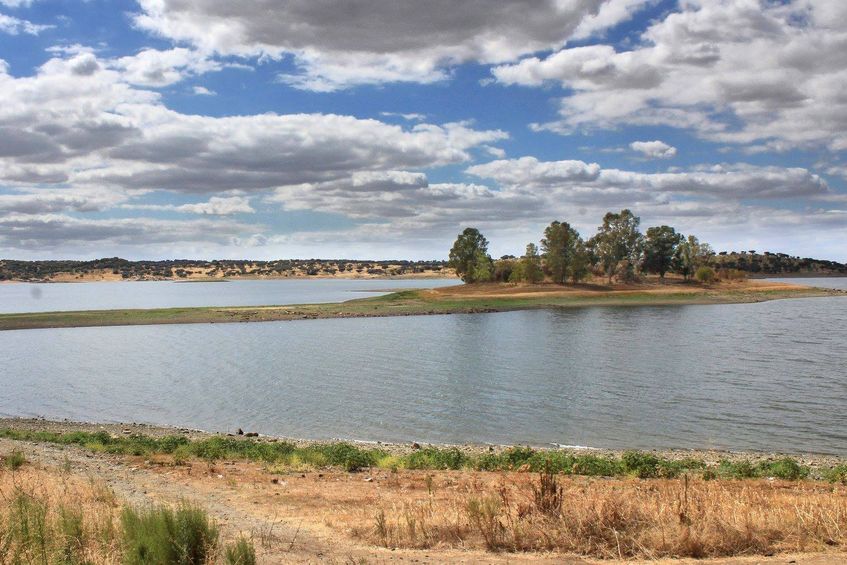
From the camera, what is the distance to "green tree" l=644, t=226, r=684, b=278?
146 metres

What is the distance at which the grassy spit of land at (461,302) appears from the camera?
83188mm

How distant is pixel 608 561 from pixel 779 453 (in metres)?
15.6

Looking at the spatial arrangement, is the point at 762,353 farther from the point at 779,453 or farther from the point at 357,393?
the point at 357,393

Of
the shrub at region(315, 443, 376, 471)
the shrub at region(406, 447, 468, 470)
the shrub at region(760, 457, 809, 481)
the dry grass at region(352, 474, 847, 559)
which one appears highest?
the dry grass at region(352, 474, 847, 559)

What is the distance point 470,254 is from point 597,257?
1156 inches

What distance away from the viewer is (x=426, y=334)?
6606cm

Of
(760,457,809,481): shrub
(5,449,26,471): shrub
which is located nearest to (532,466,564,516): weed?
(760,457,809,481): shrub

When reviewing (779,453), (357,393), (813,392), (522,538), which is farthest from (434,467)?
(813,392)

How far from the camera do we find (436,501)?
1341 cm

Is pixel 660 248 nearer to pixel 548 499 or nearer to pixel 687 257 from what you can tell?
pixel 687 257

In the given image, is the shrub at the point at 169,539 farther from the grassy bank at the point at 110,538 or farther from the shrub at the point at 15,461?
the shrub at the point at 15,461

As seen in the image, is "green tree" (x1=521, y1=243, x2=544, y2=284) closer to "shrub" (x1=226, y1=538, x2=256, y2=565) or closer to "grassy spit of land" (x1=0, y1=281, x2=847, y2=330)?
"grassy spit of land" (x1=0, y1=281, x2=847, y2=330)

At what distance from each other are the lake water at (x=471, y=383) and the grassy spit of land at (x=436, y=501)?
527 centimetres

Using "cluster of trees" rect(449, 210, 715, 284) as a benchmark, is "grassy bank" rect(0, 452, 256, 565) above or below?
below
